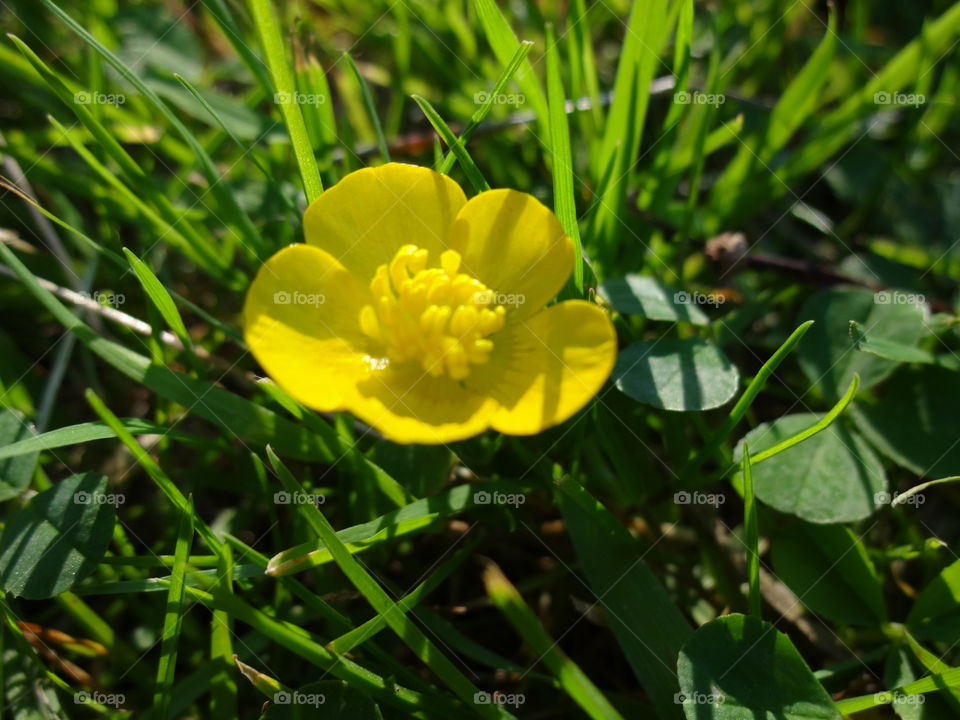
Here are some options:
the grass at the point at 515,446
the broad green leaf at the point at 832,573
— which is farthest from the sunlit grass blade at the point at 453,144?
the broad green leaf at the point at 832,573

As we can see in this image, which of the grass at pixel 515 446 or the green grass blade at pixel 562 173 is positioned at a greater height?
the green grass blade at pixel 562 173

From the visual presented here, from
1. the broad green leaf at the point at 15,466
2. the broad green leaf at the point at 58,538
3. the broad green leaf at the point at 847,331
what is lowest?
the broad green leaf at the point at 847,331

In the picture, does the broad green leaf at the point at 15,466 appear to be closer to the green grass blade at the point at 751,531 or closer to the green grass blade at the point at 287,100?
the green grass blade at the point at 287,100

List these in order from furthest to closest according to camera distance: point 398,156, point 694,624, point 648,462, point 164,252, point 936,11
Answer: point 936,11 → point 398,156 → point 164,252 → point 648,462 → point 694,624

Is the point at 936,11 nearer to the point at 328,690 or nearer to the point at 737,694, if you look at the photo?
the point at 737,694

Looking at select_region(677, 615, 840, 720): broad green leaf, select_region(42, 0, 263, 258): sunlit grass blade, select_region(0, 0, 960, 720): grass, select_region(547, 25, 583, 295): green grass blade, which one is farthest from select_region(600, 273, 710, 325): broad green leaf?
select_region(42, 0, 263, 258): sunlit grass blade

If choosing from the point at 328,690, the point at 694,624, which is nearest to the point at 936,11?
the point at 694,624

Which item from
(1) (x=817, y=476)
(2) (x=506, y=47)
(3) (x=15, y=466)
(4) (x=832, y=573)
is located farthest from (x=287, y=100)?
(4) (x=832, y=573)
